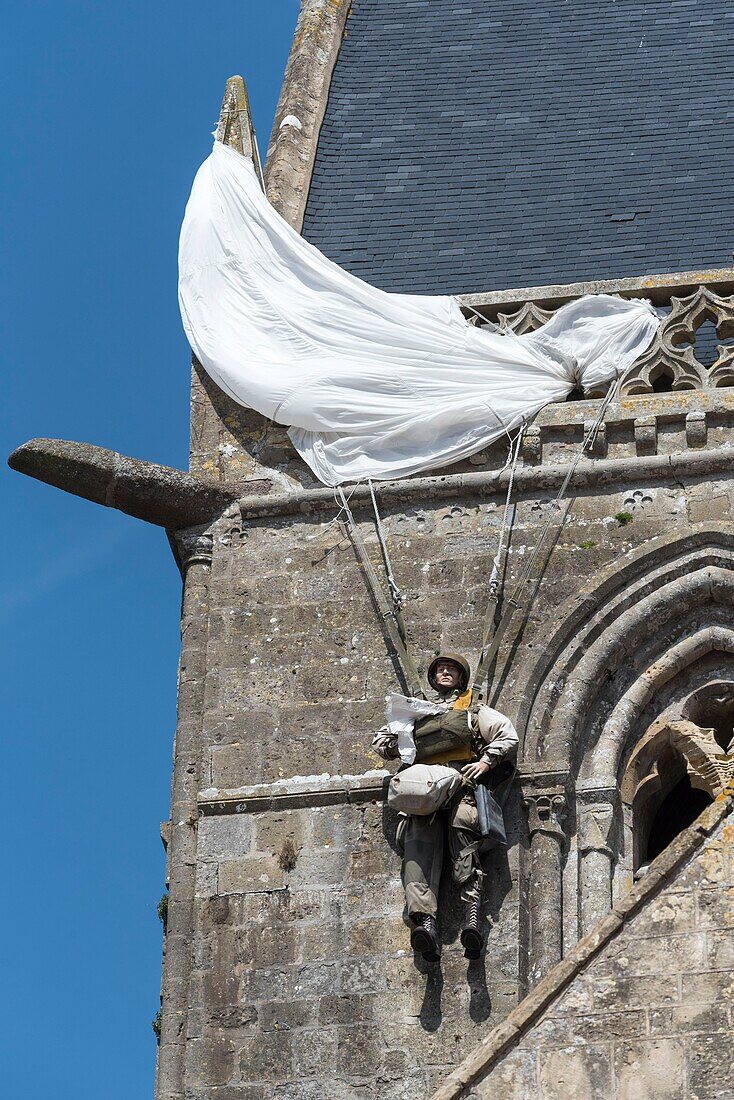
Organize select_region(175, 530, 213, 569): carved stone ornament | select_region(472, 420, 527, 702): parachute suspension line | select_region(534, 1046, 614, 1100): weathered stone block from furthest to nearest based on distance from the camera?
select_region(175, 530, 213, 569): carved stone ornament, select_region(472, 420, 527, 702): parachute suspension line, select_region(534, 1046, 614, 1100): weathered stone block

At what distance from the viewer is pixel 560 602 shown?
41.0ft

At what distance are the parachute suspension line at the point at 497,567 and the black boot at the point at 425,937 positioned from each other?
1.09 m

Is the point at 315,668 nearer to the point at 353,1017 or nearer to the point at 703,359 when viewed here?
the point at 353,1017

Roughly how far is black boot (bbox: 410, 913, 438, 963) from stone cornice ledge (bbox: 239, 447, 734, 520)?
2.29 metres

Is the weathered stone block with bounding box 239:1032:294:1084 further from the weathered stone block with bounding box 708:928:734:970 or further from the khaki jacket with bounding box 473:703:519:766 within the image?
the weathered stone block with bounding box 708:928:734:970

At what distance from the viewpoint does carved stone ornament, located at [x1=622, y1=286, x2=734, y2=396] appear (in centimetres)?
1330

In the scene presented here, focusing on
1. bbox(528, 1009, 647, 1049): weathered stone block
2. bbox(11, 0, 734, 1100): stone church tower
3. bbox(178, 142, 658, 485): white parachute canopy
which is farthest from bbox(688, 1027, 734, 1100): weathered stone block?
bbox(178, 142, 658, 485): white parachute canopy

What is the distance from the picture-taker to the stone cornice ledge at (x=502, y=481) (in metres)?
12.8

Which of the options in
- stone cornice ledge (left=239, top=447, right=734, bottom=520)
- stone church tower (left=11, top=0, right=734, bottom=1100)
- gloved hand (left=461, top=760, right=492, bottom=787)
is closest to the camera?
stone church tower (left=11, top=0, right=734, bottom=1100)

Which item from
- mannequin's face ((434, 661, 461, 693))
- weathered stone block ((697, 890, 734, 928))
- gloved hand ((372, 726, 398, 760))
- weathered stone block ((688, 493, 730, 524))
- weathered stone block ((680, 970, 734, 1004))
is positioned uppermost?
weathered stone block ((688, 493, 730, 524))

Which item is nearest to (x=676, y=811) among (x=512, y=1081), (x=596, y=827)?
(x=596, y=827)

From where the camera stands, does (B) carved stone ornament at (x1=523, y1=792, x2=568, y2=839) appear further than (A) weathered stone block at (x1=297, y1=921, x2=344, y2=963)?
Yes

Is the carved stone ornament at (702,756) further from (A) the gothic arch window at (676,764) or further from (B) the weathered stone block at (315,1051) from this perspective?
(B) the weathered stone block at (315,1051)

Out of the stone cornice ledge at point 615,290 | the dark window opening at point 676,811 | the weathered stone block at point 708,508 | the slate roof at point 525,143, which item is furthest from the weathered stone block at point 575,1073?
the slate roof at point 525,143
